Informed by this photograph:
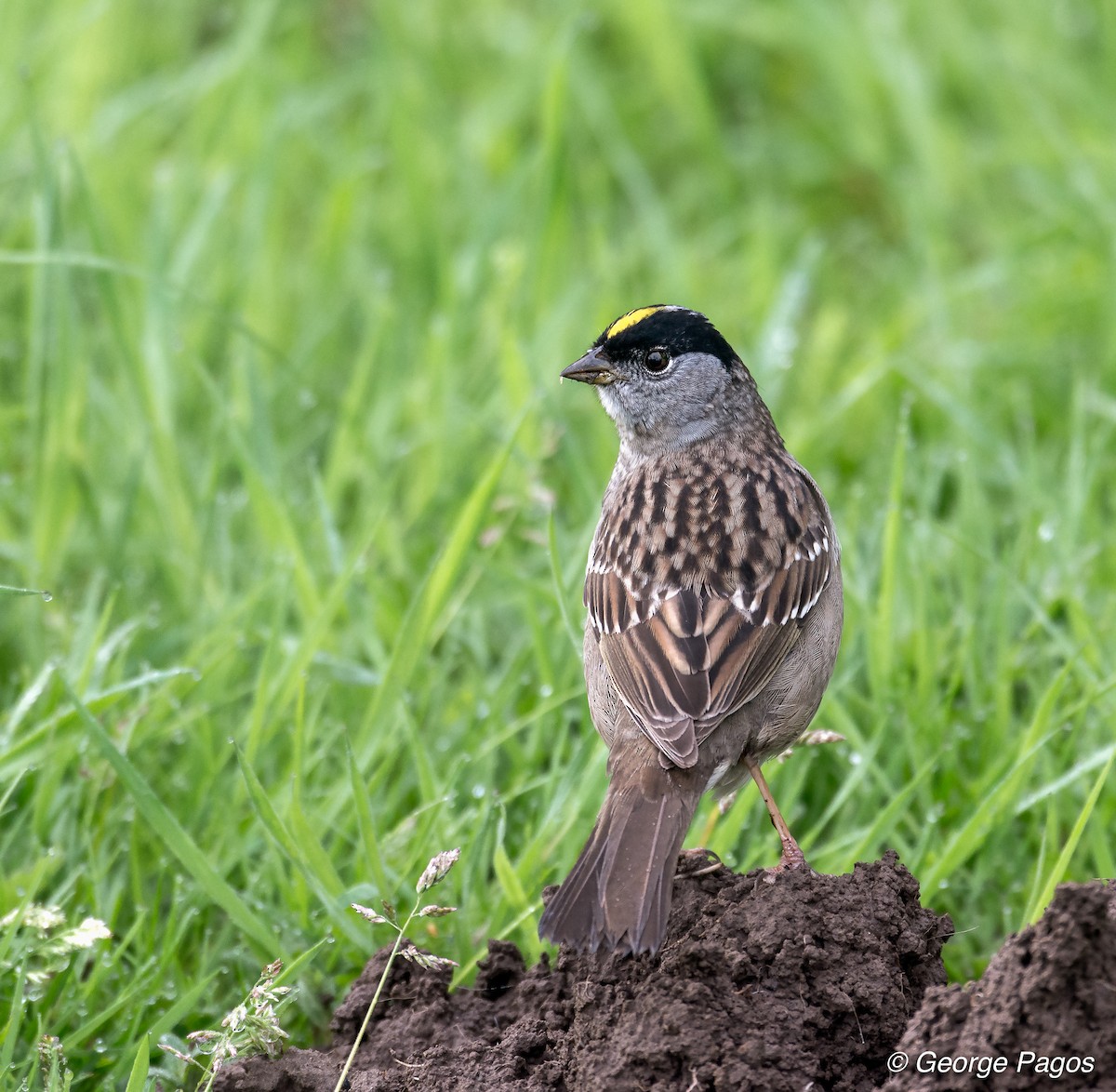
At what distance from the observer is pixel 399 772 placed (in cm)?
542

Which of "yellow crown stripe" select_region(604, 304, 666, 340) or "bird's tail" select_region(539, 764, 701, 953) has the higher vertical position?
"yellow crown stripe" select_region(604, 304, 666, 340)

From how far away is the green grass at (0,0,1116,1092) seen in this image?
484 centimetres

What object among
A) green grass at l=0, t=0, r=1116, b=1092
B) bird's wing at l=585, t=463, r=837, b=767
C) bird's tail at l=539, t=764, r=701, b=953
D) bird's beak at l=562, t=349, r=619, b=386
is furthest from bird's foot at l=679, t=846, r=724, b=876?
bird's beak at l=562, t=349, r=619, b=386

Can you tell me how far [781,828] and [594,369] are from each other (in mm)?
1736

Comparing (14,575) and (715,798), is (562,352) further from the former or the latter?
(715,798)

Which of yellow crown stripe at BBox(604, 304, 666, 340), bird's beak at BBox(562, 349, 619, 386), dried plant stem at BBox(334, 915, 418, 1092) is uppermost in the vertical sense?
yellow crown stripe at BBox(604, 304, 666, 340)

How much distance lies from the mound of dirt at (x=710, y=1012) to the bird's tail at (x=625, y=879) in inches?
5.0

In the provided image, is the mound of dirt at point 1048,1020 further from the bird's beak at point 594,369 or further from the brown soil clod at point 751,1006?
the bird's beak at point 594,369

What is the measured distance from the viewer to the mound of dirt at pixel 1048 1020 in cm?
Result: 326

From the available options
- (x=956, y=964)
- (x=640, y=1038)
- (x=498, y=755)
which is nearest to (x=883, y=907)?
(x=640, y=1038)

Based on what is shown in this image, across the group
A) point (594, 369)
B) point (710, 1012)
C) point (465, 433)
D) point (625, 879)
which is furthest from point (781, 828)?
point (465, 433)

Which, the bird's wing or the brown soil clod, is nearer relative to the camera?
the brown soil clod

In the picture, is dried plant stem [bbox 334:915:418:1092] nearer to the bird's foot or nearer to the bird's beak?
the bird's foot

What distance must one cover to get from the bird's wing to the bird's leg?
245 millimetres
